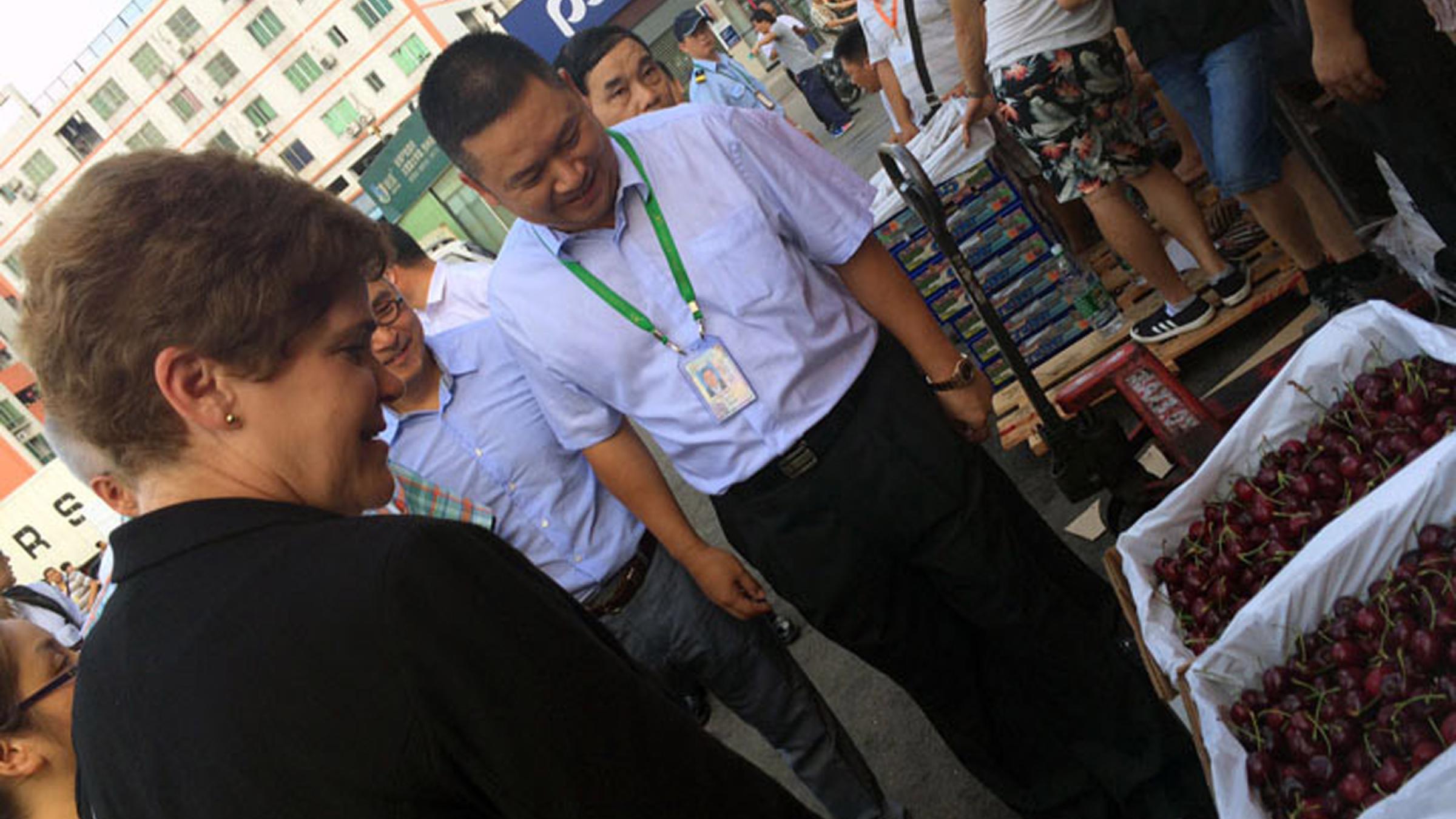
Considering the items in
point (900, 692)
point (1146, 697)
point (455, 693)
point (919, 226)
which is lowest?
point (900, 692)

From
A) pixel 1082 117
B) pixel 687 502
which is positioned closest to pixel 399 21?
pixel 687 502

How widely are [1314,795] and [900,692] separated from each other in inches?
76.2

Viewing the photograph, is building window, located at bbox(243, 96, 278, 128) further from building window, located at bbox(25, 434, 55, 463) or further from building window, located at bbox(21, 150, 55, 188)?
building window, located at bbox(25, 434, 55, 463)

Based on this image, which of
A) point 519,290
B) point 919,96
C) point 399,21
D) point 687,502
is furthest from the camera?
point 399,21

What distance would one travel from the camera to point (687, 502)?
250 inches

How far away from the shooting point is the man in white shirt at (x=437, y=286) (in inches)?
124

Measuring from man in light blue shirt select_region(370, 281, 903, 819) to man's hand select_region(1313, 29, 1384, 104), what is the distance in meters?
2.05

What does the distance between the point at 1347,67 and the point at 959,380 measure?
1.36 meters

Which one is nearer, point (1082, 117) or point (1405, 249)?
point (1405, 249)

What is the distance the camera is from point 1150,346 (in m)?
3.70

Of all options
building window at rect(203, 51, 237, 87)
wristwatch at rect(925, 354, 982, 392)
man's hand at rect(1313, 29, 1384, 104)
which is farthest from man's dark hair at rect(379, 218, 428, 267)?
building window at rect(203, 51, 237, 87)

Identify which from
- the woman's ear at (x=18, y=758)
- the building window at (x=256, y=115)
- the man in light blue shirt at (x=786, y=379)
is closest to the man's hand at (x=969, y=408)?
the man in light blue shirt at (x=786, y=379)

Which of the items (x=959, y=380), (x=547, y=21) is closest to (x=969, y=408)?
(x=959, y=380)

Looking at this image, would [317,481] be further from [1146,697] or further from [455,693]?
[1146,697]
